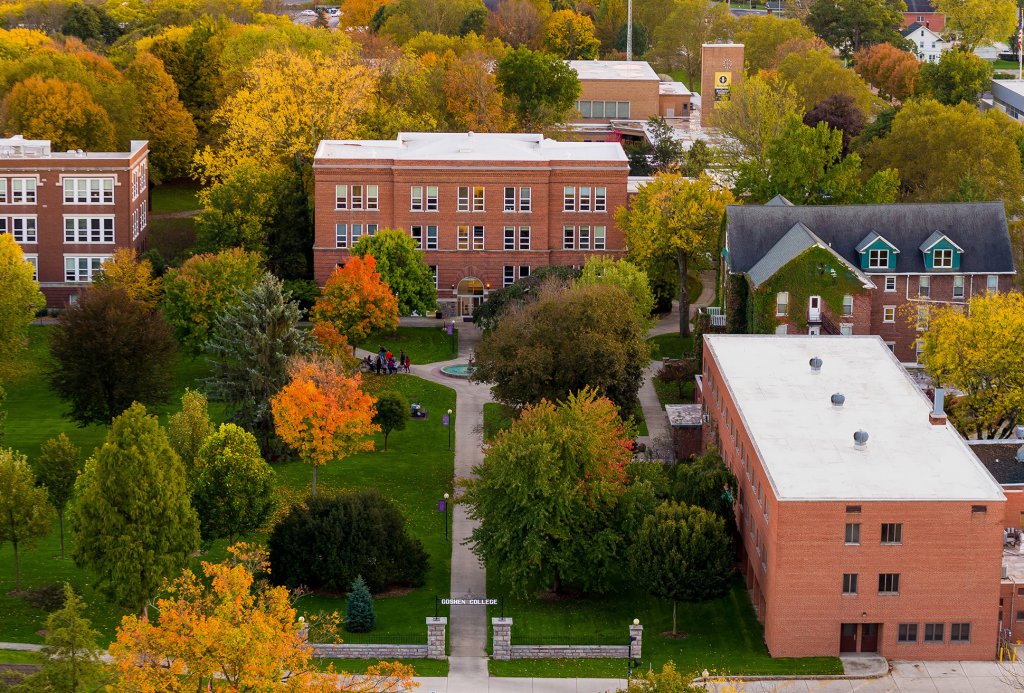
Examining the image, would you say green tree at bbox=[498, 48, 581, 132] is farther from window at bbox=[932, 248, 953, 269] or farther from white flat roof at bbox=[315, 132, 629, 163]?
window at bbox=[932, 248, 953, 269]

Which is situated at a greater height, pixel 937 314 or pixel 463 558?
pixel 937 314

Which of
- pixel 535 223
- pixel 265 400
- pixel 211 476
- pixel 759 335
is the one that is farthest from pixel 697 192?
pixel 211 476

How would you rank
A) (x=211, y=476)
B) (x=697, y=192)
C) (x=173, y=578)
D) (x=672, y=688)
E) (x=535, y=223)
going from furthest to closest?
(x=535, y=223), (x=697, y=192), (x=211, y=476), (x=173, y=578), (x=672, y=688)

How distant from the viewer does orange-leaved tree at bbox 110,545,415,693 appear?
218 feet

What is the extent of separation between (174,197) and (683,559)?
88979 millimetres

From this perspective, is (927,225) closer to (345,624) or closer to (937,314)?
(937,314)

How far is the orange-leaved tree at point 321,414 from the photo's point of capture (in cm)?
10019

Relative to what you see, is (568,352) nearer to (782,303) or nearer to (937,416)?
(782,303)

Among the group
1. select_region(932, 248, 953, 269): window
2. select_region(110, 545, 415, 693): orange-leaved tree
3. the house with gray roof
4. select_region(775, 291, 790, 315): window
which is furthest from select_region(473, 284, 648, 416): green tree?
select_region(110, 545, 415, 693): orange-leaved tree

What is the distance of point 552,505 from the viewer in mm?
87938

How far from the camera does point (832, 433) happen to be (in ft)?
296

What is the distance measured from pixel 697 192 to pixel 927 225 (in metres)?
15.3

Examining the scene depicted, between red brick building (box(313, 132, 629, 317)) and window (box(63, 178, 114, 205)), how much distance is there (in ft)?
46.8

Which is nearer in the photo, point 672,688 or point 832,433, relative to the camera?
point 672,688
